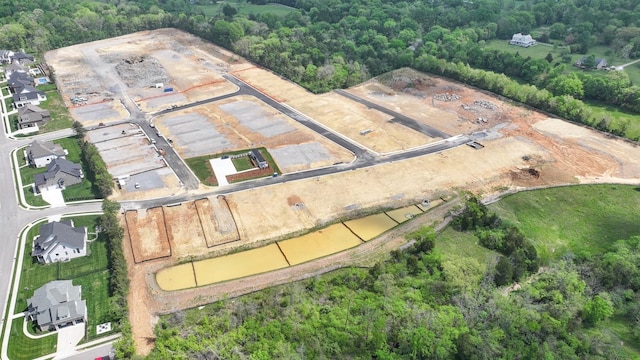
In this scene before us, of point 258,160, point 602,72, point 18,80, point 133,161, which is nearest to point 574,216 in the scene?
point 258,160

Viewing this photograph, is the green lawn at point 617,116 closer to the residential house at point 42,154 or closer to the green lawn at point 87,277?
the green lawn at point 87,277

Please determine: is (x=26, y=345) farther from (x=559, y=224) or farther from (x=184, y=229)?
(x=559, y=224)

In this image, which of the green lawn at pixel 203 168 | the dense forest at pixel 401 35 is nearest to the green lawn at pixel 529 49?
the dense forest at pixel 401 35

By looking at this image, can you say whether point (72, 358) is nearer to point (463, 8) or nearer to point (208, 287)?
point (208, 287)

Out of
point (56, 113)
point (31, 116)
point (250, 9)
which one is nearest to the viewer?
point (31, 116)

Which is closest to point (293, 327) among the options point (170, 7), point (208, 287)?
point (208, 287)
